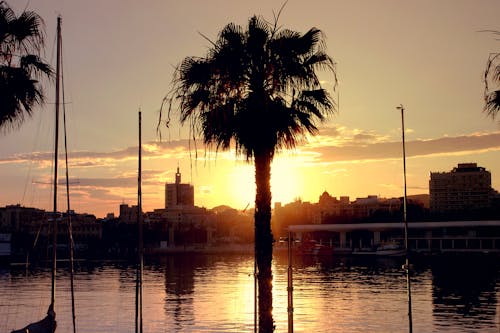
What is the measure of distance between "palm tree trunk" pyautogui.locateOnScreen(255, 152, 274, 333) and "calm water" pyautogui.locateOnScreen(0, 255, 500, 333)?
3152 centimetres

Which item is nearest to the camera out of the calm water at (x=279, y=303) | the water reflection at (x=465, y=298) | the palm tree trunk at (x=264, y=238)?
the palm tree trunk at (x=264, y=238)

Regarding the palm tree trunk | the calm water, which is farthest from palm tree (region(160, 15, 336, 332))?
the calm water

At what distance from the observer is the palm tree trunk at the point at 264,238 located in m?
26.5

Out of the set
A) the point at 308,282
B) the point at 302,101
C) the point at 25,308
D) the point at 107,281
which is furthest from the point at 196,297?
the point at 302,101

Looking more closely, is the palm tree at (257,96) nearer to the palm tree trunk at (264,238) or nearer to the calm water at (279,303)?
the palm tree trunk at (264,238)

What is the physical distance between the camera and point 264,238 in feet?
89.7

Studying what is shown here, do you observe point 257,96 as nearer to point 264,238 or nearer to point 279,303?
point 264,238

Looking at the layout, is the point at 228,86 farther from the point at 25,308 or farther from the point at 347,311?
the point at 25,308

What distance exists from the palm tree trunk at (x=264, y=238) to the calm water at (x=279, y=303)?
31.5m

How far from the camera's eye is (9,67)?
2762cm

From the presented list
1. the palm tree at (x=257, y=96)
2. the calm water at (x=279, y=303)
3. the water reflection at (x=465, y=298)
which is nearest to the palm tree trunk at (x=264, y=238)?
the palm tree at (x=257, y=96)

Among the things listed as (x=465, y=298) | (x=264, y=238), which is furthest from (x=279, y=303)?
(x=264, y=238)

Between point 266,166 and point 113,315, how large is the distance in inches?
1899

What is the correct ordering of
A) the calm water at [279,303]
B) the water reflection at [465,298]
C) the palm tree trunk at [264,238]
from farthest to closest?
the water reflection at [465,298] → the calm water at [279,303] → the palm tree trunk at [264,238]
